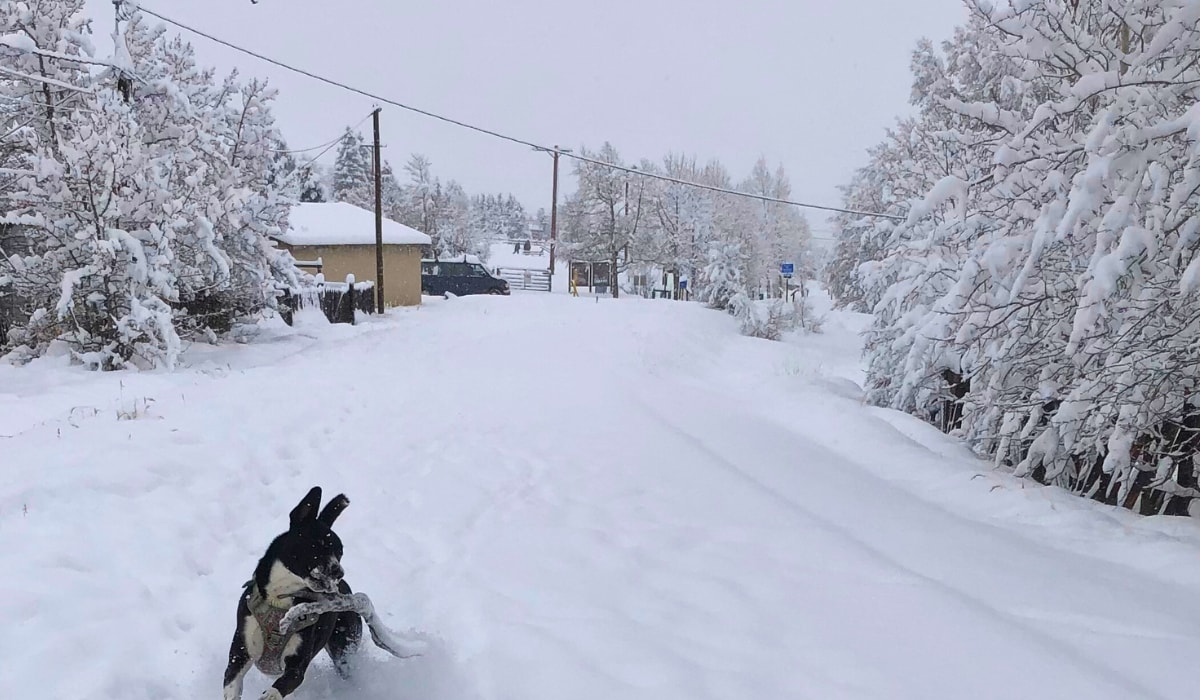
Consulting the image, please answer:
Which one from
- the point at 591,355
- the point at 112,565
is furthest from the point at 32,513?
the point at 591,355

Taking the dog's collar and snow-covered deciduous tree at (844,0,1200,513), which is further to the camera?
snow-covered deciduous tree at (844,0,1200,513)

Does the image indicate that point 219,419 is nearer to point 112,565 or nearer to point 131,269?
point 112,565

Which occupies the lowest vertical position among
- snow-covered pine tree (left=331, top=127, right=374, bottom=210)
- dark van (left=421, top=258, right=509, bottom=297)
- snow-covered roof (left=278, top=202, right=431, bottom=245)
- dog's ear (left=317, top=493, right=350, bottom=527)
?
dark van (left=421, top=258, right=509, bottom=297)

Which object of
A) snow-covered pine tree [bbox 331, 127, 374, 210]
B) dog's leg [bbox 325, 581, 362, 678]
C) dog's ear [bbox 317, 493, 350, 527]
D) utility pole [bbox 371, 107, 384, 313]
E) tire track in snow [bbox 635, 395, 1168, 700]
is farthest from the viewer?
snow-covered pine tree [bbox 331, 127, 374, 210]

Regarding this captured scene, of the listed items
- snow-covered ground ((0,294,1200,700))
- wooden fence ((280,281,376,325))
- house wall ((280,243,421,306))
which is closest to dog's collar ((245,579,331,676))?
snow-covered ground ((0,294,1200,700))

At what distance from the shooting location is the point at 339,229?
1174 inches

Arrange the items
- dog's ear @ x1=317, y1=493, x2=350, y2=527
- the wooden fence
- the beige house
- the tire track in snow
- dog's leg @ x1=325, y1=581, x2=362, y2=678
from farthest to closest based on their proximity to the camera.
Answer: the beige house, the wooden fence, the tire track in snow, dog's leg @ x1=325, y1=581, x2=362, y2=678, dog's ear @ x1=317, y1=493, x2=350, y2=527

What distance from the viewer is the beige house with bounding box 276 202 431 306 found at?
2897 cm

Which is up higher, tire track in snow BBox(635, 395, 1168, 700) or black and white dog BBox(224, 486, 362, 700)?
black and white dog BBox(224, 486, 362, 700)

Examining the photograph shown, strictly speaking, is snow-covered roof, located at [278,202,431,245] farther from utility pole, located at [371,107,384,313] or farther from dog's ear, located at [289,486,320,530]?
dog's ear, located at [289,486,320,530]

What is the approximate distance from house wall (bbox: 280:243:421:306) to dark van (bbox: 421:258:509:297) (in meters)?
6.84

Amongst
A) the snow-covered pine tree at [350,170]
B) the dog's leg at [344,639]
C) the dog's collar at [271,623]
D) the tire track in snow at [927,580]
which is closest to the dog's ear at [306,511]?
the dog's collar at [271,623]

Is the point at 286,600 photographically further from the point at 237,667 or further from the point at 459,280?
the point at 459,280

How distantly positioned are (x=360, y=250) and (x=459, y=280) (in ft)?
28.3
